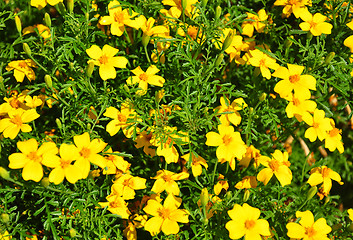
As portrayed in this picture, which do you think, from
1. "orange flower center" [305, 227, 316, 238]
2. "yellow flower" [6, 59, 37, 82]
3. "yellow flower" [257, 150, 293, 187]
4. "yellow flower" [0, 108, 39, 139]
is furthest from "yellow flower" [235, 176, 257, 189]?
"yellow flower" [6, 59, 37, 82]

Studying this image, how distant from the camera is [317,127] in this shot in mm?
1934

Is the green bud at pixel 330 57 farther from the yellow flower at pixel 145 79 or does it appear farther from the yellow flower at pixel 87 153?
the yellow flower at pixel 87 153

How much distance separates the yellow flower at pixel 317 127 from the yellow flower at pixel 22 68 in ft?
4.70

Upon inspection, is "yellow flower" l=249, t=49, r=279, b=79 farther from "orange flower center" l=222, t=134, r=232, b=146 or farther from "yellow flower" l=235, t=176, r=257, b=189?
"yellow flower" l=235, t=176, r=257, b=189

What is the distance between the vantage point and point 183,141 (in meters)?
1.70

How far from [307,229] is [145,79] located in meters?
1.01

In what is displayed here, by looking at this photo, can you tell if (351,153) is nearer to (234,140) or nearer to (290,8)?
(290,8)

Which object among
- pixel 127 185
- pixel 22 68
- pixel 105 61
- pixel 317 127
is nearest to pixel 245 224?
pixel 127 185

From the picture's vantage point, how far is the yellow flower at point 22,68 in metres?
1.95

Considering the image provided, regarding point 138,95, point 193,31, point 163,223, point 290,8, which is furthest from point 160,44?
point 163,223

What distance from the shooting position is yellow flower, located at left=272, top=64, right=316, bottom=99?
1.84m

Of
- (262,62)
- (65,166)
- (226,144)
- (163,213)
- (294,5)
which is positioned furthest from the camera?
(294,5)

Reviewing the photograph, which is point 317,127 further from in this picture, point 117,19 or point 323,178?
point 117,19

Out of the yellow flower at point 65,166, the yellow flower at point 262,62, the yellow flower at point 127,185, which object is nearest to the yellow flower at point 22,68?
the yellow flower at point 65,166
